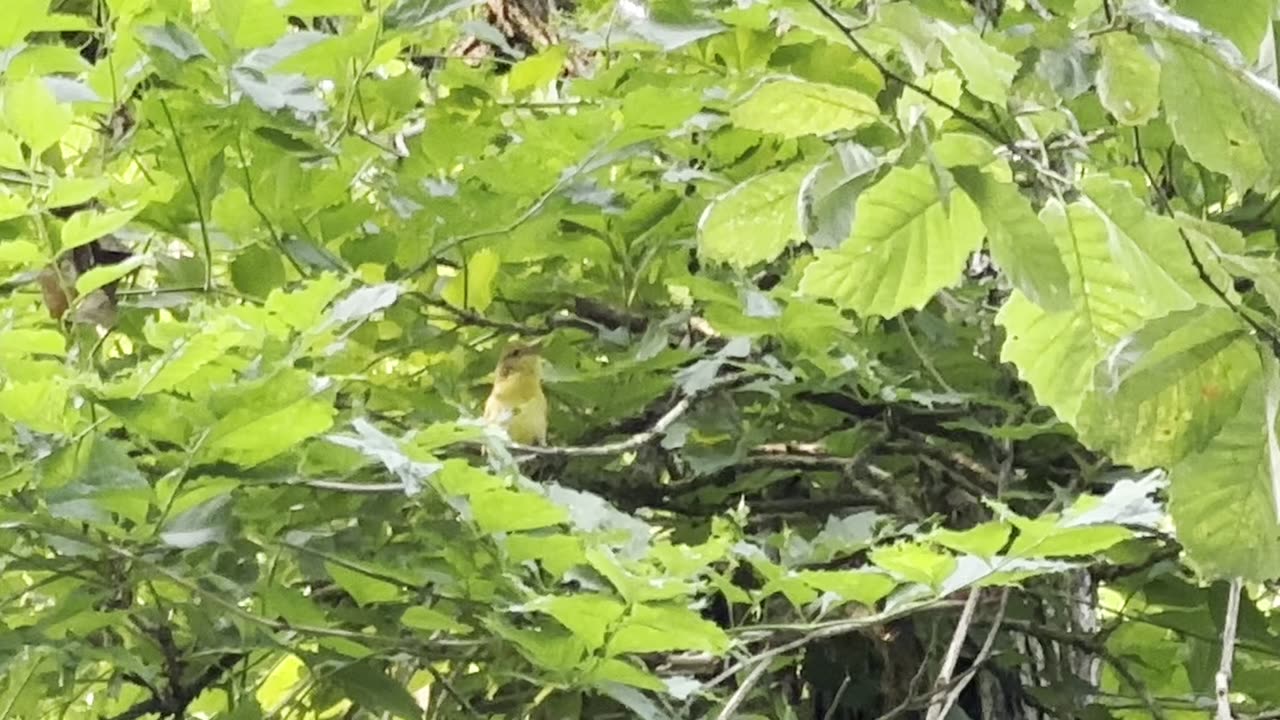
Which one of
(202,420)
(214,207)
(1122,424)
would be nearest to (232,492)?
(202,420)

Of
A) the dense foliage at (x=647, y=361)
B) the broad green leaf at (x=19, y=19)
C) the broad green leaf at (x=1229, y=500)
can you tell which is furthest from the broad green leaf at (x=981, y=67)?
the broad green leaf at (x=19, y=19)

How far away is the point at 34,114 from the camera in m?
0.61

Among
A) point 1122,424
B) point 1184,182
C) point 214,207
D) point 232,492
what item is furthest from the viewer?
point 1184,182

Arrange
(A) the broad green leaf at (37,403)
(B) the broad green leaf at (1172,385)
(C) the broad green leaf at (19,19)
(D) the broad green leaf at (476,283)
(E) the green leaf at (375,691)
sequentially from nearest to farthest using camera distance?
1. (B) the broad green leaf at (1172,385)
2. (A) the broad green leaf at (37,403)
3. (C) the broad green leaf at (19,19)
4. (E) the green leaf at (375,691)
5. (D) the broad green leaf at (476,283)

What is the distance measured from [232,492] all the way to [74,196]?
146 millimetres

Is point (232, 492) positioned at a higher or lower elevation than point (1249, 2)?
lower

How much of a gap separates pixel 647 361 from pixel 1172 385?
49 cm

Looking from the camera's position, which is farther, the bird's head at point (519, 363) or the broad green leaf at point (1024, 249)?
the bird's head at point (519, 363)

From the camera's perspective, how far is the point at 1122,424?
1.14ft

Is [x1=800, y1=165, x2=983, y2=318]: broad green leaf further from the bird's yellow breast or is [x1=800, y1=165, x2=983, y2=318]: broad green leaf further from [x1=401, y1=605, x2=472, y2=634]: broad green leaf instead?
the bird's yellow breast

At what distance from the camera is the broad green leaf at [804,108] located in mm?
443

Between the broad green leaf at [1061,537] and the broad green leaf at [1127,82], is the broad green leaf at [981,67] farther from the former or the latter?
the broad green leaf at [1061,537]

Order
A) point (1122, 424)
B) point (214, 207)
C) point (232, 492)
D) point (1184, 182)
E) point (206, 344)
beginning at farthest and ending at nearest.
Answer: point (1184, 182) < point (214, 207) < point (232, 492) < point (206, 344) < point (1122, 424)

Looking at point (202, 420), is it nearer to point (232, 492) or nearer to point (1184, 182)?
point (232, 492)
